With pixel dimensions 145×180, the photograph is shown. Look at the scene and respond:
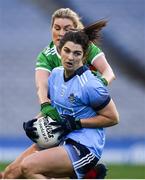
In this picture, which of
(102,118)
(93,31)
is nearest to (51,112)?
(102,118)

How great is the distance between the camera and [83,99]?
6.86m

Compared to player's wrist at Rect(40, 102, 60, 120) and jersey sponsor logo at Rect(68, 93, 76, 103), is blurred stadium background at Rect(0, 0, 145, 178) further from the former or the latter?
jersey sponsor logo at Rect(68, 93, 76, 103)

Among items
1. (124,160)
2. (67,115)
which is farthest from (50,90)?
(124,160)

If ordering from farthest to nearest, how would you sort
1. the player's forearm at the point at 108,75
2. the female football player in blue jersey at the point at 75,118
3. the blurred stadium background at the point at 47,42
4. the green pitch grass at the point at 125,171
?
1. the blurred stadium background at the point at 47,42
2. the green pitch grass at the point at 125,171
3. the player's forearm at the point at 108,75
4. the female football player in blue jersey at the point at 75,118

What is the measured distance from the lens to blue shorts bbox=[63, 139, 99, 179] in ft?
22.4

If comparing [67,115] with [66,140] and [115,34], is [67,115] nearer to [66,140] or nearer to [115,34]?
[66,140]

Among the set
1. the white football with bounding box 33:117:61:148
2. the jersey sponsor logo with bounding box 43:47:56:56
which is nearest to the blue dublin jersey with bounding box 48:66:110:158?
the white football with bounding box 33:117:61:148

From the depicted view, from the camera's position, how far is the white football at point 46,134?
695cm

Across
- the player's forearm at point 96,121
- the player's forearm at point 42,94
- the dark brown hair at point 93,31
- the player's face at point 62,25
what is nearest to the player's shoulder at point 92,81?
the player's forearm at point 96,121

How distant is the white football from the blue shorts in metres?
0.11

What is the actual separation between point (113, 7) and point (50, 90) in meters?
10.3

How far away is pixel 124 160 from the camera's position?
16078 millimetres

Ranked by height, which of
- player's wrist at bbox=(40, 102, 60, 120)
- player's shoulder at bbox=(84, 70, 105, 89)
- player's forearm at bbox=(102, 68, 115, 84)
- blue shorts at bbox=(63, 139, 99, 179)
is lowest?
blue shorts at bbox=(63, 139, 99, 179)

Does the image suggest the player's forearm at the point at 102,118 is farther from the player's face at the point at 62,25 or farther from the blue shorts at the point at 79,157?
the player's face at the point at 62,25
